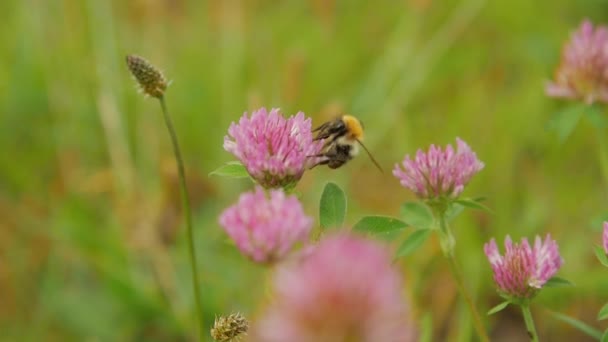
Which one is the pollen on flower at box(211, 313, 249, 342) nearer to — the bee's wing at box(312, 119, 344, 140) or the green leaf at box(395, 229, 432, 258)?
the green leaf at box(395, 229, 432, 258)

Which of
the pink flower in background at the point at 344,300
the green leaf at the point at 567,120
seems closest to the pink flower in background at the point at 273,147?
the pink flower in background at the point at 344,300

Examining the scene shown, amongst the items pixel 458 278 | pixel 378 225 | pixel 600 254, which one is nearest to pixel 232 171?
pixel 378 225

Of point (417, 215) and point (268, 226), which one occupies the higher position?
point (417, 215)

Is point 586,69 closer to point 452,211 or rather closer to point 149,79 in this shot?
point 452,211

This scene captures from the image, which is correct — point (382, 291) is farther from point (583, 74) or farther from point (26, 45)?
point (26, 45)

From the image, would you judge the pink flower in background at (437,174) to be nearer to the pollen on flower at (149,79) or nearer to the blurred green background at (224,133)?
the pollen on flower at (149,79)

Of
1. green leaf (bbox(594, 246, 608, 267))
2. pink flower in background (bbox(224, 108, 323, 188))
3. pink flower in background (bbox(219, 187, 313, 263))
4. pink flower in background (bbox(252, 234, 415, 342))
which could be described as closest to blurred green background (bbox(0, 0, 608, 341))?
green leaf (bbox(594, 246, 608, 267))

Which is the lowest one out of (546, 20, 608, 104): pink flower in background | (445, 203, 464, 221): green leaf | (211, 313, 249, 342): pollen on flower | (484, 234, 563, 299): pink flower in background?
(211, 313, 249, 342): pollen on flower
